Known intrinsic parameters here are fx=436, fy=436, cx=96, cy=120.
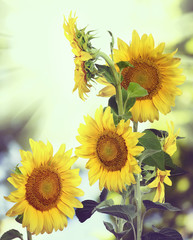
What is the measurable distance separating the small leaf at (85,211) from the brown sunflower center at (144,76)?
210 mm

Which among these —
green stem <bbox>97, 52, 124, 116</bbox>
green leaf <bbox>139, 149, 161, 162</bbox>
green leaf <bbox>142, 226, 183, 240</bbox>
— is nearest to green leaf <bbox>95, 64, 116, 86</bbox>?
green stem <bbox>97, 52, 124, 116</bbox>

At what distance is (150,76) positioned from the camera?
752 millimetres

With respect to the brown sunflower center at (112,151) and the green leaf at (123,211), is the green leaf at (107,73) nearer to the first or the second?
the brown sunflower center at (112,151)

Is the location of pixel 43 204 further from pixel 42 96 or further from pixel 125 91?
pixel 42 96

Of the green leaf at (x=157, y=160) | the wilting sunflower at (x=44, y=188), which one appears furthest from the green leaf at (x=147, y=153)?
the wilting sunflower at (x=44, y=188)

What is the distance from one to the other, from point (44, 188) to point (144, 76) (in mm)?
257

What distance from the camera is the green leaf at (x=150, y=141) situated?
724 millimetres

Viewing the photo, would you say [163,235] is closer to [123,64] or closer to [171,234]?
[171,234]

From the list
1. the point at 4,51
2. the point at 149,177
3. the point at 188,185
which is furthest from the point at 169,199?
the point at 4,51

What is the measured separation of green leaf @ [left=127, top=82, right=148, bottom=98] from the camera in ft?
2.30

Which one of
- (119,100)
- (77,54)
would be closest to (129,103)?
(119,100)

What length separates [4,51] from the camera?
1.21m

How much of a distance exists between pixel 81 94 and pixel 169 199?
458 millimetres

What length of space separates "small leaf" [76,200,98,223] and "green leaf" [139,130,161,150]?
0.15 metres
